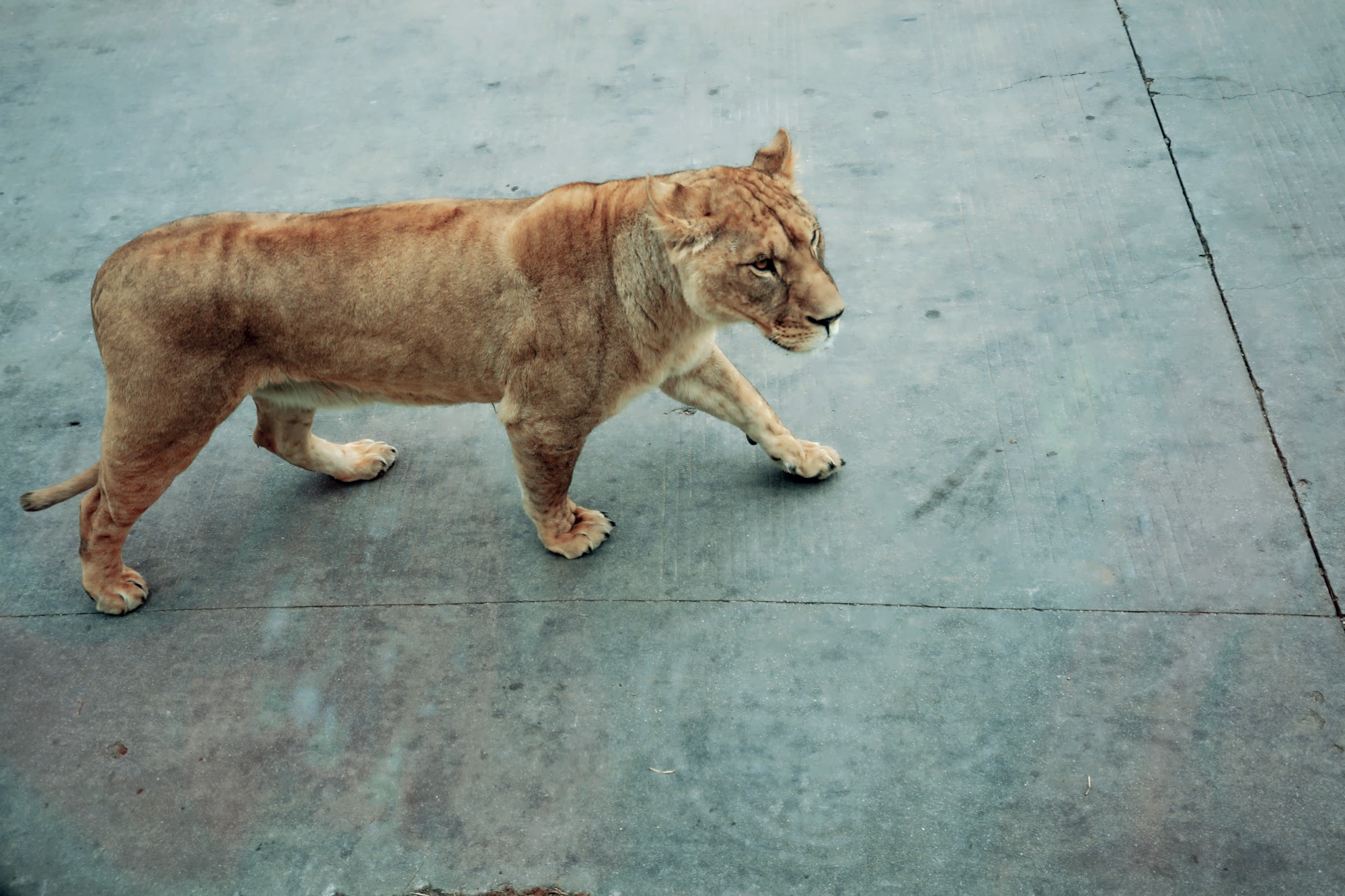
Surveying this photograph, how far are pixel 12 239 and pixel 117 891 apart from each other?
3780mm

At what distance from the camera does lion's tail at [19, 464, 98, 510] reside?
4060mm

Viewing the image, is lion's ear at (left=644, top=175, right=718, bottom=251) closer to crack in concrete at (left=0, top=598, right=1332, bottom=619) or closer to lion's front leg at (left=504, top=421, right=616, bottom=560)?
lion's front leg at (left=504, top=421, right=616, bottom=560)

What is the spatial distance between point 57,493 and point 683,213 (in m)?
2.57

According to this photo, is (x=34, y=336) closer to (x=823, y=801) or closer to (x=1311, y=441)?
(x=823, y=801)

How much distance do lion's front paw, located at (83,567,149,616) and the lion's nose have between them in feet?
8.72

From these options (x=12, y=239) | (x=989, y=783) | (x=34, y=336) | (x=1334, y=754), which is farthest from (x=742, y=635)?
(x=12, y=239)

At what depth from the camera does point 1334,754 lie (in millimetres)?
3277

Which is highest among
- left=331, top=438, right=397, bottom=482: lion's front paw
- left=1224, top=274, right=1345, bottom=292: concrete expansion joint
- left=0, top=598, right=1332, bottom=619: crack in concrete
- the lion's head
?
the lion's head

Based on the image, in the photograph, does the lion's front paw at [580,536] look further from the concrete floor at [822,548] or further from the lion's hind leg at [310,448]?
the lion's hind leg at [310,448]

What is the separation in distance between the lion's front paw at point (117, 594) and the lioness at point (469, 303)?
36 centimetres

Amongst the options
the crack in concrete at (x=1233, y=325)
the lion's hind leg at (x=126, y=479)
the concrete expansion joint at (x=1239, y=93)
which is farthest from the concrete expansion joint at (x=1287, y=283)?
the lion's hind leg at (x=126, y=479)

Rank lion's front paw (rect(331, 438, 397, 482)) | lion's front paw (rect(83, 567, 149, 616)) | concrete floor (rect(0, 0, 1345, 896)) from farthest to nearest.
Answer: lion's front paw (rect(331, 438, 397, 482)) → lion's front paw (rect(83, 567, 149, 616)) → concrete floor (rect(0, 0, 1345, 896))

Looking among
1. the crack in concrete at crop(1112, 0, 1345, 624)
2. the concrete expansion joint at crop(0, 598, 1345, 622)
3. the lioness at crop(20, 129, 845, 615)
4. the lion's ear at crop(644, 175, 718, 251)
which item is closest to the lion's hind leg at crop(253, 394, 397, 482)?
the lioness at crop(20, 129, 845, 615)

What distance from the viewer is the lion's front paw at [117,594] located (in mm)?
4051
